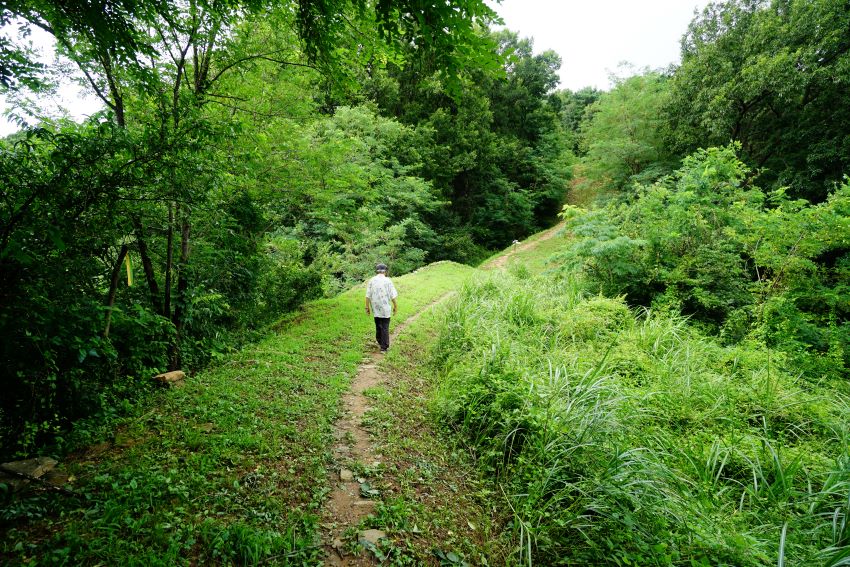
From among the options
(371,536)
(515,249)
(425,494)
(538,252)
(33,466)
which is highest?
(515,249)

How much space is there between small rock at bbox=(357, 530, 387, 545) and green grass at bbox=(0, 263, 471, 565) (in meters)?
0.32

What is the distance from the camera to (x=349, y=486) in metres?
3.27

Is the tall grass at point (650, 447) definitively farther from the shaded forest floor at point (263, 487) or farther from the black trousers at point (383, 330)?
the black trousers at point (383, 330)

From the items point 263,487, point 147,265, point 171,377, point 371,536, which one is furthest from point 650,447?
point 147,265

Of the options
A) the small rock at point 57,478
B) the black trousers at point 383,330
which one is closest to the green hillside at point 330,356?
the small rock at point 57,478

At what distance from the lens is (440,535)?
2881 millimetres

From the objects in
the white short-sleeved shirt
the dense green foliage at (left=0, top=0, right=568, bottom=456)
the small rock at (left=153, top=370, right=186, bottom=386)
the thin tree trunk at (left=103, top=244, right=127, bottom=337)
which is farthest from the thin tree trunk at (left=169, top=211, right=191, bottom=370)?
the white short-sleeved shirt

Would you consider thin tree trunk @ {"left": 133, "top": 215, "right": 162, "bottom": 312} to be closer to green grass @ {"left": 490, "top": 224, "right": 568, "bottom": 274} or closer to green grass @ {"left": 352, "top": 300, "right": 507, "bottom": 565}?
green grass @ {"left": 352, "top": 300, "right": 507, "bottom": 565}

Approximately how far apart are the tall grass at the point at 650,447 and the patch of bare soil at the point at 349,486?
1116 millimetres

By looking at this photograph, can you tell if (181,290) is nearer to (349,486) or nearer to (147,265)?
(147,265)

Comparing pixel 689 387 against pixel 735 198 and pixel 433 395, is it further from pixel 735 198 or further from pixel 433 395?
pixel 735 198

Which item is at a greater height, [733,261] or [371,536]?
[733,261]

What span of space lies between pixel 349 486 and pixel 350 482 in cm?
6

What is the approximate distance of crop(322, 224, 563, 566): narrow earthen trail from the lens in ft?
8.54
